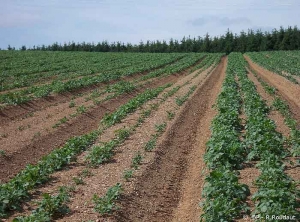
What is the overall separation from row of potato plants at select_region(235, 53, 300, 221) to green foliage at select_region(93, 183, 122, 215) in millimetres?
2583

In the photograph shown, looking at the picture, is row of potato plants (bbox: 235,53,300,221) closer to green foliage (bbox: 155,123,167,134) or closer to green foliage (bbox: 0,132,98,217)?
green foliage (bbox: 155,123,167,134)

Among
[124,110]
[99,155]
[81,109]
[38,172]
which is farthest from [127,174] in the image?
[81,109]

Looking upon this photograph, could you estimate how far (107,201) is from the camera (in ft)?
25.6

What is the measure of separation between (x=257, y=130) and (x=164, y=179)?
3044mm

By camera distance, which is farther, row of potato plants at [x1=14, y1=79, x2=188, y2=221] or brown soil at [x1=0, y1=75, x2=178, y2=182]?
brown soil at [x1=0, y1=75, x2=178, y2=182]

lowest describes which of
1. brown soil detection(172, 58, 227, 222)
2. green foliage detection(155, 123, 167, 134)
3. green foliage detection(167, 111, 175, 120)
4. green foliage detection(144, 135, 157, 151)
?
brown soil detection(172, 58, 227, 222)

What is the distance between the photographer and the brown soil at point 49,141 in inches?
441

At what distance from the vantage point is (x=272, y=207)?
6.45 meters

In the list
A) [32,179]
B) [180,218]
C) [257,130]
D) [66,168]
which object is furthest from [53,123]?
[180,218]

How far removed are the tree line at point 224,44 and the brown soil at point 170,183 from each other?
7261 centimetres

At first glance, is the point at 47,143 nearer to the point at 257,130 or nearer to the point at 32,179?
the point at 32,179

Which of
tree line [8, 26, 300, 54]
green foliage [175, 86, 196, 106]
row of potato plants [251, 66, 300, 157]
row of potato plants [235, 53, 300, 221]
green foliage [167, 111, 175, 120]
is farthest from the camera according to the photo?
tree line [8, 26, 300, 54]

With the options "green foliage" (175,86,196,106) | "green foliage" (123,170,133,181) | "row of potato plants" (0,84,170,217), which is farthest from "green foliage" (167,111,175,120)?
"green foliage" (123,170,133,181)

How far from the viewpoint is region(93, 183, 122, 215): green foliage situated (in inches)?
299
